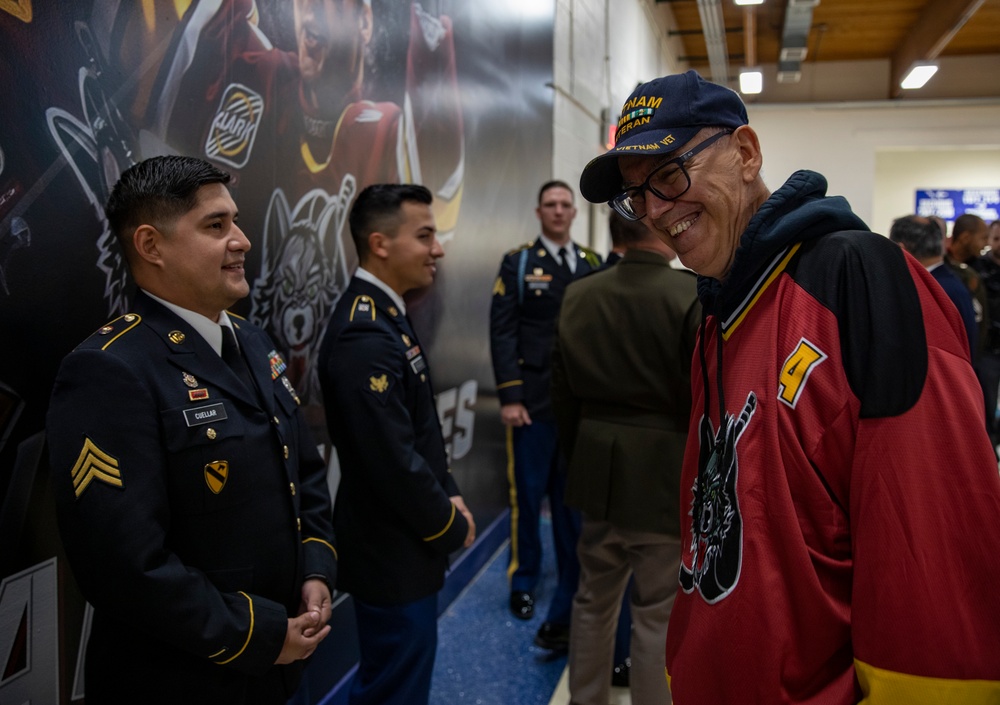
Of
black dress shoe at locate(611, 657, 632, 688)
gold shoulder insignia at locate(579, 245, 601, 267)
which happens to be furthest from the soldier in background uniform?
black dress shoe at locate(611, 657, 632, 688)

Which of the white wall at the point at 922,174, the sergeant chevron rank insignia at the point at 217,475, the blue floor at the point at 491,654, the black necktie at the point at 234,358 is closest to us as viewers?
the sergeant chevron rank insignia at the point at 217,475

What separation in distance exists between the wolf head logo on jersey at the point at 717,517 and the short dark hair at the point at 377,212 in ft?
4.06

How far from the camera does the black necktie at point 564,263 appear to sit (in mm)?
3461

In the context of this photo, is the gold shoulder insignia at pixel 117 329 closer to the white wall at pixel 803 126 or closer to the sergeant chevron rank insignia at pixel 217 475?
the sergeant chevron rank insignia at pixel 217 475

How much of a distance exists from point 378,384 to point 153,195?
69 cm

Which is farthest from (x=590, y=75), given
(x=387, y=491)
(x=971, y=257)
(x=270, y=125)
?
(x=387, y=491)

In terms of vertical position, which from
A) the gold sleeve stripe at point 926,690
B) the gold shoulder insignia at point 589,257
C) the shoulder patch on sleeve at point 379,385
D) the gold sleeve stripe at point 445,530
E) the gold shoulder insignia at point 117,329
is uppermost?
the gold shoulder insignia at point 589,257

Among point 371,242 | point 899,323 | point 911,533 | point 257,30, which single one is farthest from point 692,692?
point 257,30

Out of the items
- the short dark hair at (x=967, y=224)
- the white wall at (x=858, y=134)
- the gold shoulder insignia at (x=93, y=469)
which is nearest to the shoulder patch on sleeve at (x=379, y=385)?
the gold shoulder insignia at (x=93, y=469)

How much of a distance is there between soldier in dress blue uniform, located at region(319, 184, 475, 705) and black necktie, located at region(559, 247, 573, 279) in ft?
5.00

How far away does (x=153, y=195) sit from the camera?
1.32 metres

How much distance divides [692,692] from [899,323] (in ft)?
1.80

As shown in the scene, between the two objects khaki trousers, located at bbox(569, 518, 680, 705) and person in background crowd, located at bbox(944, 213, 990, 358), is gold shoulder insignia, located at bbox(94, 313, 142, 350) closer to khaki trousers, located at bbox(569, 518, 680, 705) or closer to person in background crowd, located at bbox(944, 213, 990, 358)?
khaki trousers, located at bbox(569, 518, 680, 705)

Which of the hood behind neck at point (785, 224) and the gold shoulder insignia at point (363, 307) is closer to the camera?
the hood behind neck at point (785, 224)
